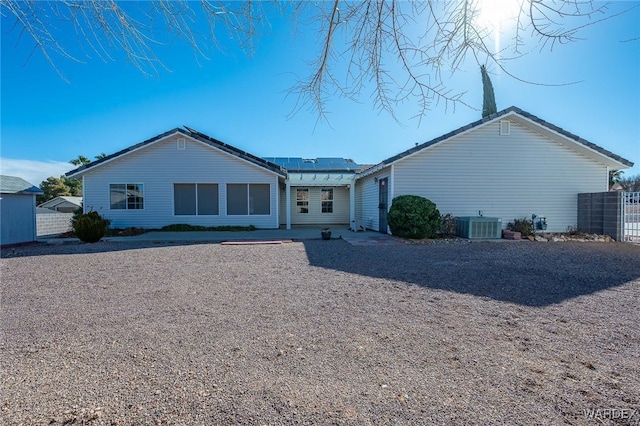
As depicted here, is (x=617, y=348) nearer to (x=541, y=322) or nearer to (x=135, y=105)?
(x=541, y=322)

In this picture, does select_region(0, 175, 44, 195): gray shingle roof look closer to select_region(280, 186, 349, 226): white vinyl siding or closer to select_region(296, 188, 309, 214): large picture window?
select_region(280, 186, 349, 226): white vinyl siding

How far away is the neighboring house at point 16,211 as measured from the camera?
34.5 feet

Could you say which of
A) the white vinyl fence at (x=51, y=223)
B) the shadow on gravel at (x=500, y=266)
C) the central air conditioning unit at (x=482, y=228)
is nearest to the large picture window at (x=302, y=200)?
the shadow on gravel at (x=500, y=266)

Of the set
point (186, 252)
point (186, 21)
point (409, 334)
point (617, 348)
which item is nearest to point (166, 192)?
point (186, 252)

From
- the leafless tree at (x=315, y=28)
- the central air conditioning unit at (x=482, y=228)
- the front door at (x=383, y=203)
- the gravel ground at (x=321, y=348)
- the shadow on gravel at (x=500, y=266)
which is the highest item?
the leafless tree at (x=315, y=28)

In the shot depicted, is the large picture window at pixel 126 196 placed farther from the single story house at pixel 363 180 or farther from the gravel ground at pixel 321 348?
the gravel ground at pixel 321 348

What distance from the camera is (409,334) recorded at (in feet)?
10.0

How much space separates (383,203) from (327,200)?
5625 millimetres

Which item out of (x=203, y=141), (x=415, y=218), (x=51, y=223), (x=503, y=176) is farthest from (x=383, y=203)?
(x=51, y=223)

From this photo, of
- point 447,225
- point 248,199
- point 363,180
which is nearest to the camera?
point 447,225

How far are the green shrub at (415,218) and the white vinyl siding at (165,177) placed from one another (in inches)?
259

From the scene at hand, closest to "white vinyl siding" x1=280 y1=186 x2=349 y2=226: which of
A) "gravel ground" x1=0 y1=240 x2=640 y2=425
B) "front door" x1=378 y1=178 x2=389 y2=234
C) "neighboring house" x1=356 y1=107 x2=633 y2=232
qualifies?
"front door" x1=378 y1=178 x2=389 y2=234

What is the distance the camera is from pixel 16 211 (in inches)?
432

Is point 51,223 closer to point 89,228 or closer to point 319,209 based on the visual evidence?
point 89,228
